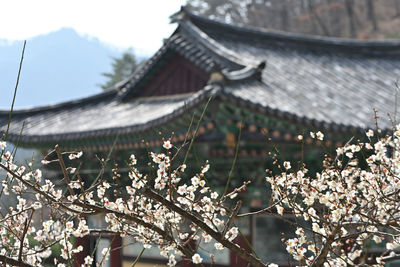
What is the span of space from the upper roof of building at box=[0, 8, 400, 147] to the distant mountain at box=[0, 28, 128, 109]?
164m

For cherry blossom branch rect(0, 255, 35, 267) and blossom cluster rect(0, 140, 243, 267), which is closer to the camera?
cherry blossom branch rect(0, 255, 35, 267)

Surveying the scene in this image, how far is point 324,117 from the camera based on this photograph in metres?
7.35

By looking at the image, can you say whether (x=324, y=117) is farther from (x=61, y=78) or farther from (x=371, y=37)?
(x=61, y=78)

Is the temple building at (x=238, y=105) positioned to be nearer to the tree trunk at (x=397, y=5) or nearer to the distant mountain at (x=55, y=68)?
the tree trunk at (x=397, y=5)

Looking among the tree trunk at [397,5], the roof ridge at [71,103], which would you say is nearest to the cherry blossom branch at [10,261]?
the roof ridge at [71,103]

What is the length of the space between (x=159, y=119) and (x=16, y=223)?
3.92 metres

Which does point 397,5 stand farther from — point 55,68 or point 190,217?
point 55,68

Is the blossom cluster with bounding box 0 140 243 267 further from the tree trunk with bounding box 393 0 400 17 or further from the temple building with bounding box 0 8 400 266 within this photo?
the tree trunk with bounding box 393 0 400 17

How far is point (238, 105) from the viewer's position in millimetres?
6336

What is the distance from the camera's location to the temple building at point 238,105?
6742 mm

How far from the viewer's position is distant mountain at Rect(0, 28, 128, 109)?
173625 millimetres

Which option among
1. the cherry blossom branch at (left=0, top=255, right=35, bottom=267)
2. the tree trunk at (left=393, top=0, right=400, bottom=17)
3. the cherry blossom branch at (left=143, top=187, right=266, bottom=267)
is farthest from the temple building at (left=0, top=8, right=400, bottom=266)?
the tree trunk at (left=393, top=0, right=400, bottom=17)

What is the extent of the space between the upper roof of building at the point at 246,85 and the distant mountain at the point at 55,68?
16359 centimetres

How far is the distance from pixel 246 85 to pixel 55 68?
173 m
